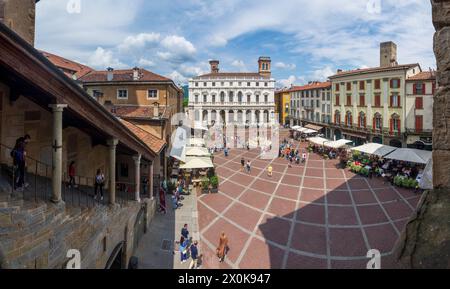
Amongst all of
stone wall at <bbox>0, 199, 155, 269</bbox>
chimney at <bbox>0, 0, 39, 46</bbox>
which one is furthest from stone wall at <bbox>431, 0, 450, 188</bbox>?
chimney at <bbox>0, 0, 39, 46</bbox>

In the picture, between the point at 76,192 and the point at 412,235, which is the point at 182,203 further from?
the point at 412,235

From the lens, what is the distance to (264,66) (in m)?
92.2

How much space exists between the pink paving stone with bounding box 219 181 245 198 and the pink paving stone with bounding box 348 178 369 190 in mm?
9546

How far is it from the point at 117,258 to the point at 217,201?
964 cm

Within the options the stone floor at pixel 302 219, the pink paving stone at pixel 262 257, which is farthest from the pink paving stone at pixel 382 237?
the pink paving stone at pixel 262 257

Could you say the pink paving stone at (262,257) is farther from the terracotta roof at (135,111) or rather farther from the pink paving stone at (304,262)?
the terracotta roof at (135,111)

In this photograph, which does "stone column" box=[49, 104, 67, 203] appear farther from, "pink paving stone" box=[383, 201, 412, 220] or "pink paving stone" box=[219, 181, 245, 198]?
"pink paving stone" box=[383, 201, 412, 220]

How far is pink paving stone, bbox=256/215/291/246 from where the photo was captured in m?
14.0

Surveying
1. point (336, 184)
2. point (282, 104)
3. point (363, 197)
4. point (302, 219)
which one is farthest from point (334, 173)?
point (282, 104)

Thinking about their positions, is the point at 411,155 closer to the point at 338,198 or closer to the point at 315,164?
the point at 338,198

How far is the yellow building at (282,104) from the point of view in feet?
282

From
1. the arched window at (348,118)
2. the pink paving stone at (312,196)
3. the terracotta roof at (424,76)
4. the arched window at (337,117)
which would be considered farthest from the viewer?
the arched window at (337,117)

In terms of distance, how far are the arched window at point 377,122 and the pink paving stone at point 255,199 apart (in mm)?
28397

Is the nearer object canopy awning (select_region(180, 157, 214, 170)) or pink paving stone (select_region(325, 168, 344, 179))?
canopy awning (select_region(180, 157, 214, 170))
